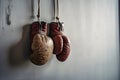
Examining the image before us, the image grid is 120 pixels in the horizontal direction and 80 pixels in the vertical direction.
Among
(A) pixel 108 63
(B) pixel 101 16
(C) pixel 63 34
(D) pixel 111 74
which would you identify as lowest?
(D) pixel 111 74

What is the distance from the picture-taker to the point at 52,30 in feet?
5.09

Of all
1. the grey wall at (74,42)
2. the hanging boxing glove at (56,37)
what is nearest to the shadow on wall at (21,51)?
the grey wall at (74,42)

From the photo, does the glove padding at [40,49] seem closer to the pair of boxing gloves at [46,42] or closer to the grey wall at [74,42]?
the pair of boxing gloves at [46,42]

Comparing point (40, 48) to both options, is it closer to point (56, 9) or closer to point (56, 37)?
point (56, 37)

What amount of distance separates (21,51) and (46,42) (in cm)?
21

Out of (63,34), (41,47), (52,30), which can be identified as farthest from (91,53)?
(41,47)

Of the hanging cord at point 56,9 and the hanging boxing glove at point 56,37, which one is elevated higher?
the hanging cord at point 56,9

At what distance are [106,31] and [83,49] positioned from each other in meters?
0.38

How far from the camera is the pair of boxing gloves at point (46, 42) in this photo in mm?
1377

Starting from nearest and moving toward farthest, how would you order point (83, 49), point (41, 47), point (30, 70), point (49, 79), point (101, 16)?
point (41, 47), point (30, 70), point (49, 79), point (83, 49), point (101, 16)

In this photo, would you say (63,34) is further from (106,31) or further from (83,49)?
(106,31)

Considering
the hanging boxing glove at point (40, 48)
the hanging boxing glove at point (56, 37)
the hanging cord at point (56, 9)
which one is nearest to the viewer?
the hanging boxing glove at point (40, 48)

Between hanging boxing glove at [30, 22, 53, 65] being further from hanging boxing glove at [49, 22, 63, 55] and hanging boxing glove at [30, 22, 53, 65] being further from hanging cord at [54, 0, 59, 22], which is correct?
hanging cord at [54, 0, 59, 22]

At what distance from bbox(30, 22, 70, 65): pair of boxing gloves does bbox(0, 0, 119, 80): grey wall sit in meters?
0.08
